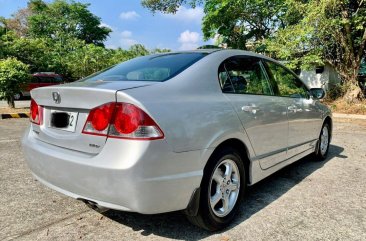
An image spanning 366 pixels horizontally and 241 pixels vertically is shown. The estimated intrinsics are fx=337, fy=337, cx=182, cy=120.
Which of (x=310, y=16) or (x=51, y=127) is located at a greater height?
(x=310, y=16)

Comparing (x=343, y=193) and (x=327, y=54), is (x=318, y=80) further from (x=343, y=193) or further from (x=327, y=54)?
(x=343, y=193)

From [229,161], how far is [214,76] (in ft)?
2.58

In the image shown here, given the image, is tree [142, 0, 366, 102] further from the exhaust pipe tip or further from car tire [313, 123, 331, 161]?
the exhaust pipe tip

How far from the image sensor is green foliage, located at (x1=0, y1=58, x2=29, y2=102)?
12664 mm

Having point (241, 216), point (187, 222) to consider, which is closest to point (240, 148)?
point (241, 216)

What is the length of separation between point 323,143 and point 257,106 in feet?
8.93

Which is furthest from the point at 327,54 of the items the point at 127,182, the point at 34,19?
the point at 34,19

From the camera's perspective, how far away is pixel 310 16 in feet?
43.5

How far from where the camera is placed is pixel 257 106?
342 centimetres

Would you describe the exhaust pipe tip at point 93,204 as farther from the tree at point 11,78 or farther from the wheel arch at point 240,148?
the tree at point 11,78

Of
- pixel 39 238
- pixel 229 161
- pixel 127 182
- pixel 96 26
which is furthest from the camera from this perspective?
pixel 96 26

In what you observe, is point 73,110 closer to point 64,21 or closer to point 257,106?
point 257,106

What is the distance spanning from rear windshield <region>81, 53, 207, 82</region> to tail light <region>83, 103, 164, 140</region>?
517 mm

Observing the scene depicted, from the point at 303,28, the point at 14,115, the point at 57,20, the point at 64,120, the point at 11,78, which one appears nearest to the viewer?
the point at 64,120
